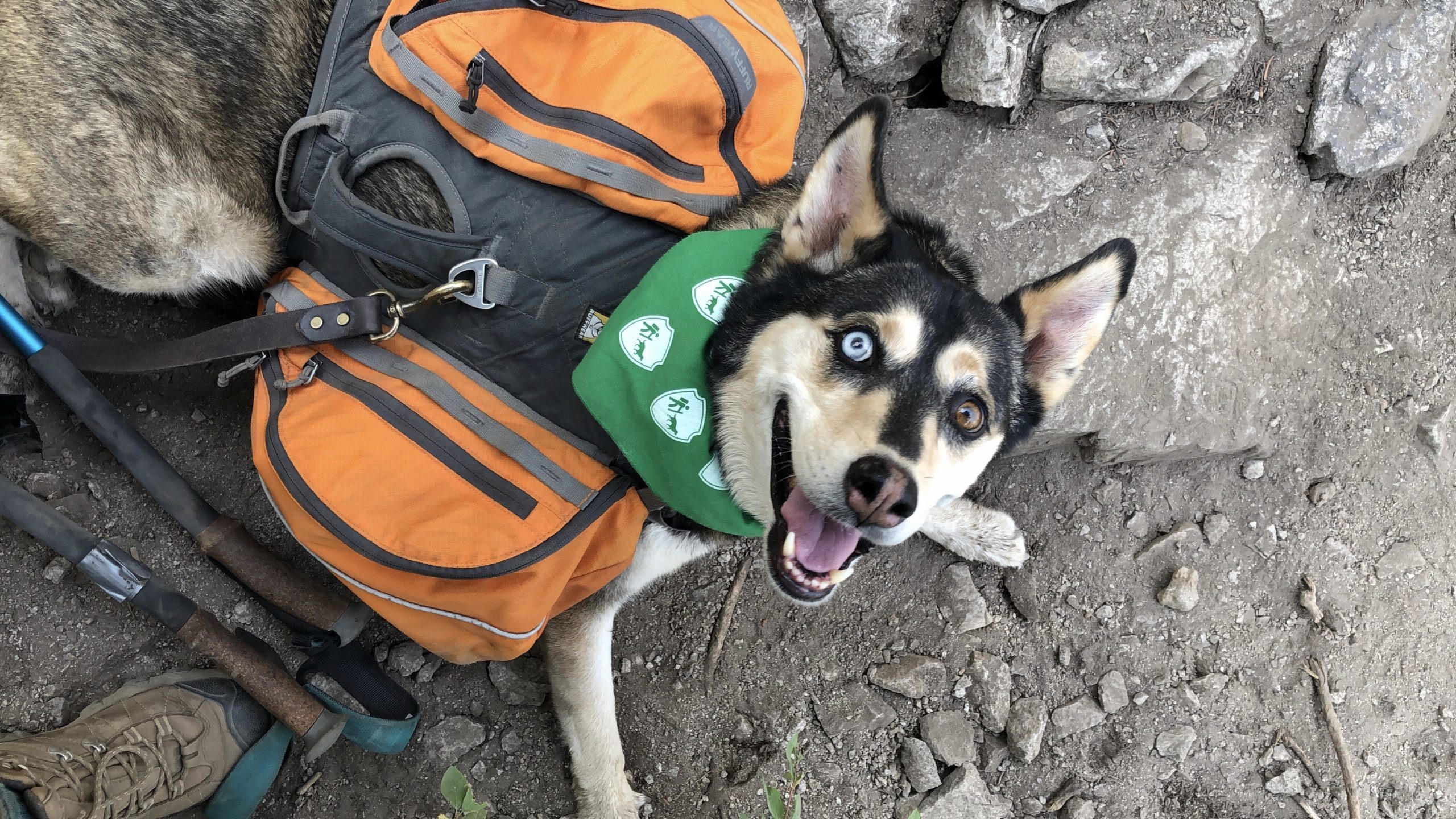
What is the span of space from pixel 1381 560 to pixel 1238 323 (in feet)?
3.72

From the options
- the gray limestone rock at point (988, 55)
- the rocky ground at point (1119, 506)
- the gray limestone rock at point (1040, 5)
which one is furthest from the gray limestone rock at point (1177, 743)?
the gray limestone rock at point (1040, 5)

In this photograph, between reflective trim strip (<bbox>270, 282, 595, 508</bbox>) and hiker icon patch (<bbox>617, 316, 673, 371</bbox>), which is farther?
reflective trim strip (<bbox>270, 282, 595, 508</bbox>)

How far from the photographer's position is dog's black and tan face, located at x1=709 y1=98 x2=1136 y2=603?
2217mm

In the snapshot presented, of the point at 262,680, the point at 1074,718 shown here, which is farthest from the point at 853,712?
the point at 262,680

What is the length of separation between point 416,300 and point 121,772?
183 centimetres

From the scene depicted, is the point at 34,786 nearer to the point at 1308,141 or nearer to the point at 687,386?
the point at 687,386

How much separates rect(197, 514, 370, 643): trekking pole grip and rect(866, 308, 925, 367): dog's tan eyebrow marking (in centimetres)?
225

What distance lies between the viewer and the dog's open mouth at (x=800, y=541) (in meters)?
2.40

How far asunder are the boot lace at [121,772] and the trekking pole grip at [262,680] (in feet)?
0.84

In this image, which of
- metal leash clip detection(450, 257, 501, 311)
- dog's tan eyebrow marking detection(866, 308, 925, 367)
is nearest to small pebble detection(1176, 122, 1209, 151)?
dog's tan eyebrow marking detection(866, 308, 925, 367)

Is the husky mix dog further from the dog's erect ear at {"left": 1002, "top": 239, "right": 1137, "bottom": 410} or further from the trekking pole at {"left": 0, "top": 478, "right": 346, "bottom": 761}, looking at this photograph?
the trekking pole at {"left": 0, "top": 478, "right": 346, "bottom": 761}

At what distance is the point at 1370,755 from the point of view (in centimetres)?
336

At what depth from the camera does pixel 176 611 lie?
9.84 feet

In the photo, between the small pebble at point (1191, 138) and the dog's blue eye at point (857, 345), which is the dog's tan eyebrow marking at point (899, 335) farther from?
the small pebble at point (1191, 138)
